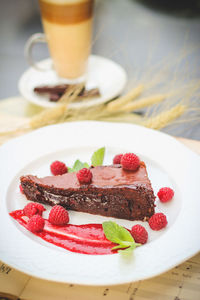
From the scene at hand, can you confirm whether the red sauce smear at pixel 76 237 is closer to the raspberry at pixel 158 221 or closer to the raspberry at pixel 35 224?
the raspberry at pixel 35 224

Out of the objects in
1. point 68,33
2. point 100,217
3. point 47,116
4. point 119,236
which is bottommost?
point 100,217

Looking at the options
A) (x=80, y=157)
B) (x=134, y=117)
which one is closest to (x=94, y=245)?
(x=80, y=157)

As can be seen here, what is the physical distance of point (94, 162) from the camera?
8.74ft

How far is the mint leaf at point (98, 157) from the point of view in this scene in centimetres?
266

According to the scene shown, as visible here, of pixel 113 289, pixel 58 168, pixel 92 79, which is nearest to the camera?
pixel 113 289

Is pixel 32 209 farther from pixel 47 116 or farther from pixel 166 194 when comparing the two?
pixel 47 116

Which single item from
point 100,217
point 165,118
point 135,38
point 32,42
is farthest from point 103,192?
point 135,38

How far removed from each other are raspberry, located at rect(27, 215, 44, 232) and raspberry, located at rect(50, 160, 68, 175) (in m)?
0.48

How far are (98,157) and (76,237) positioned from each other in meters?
0.71

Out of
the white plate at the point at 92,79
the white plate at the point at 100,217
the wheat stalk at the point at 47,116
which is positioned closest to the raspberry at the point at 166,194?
the white plate at the point at 100,217

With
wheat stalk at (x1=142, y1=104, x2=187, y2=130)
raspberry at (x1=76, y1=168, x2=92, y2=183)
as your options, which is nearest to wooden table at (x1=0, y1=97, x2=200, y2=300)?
raspberry at (x1=76, y1=168, x2=92, y2=183)

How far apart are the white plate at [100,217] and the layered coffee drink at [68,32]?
119 cm

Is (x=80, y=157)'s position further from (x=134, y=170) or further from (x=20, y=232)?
(x=20, y=232)

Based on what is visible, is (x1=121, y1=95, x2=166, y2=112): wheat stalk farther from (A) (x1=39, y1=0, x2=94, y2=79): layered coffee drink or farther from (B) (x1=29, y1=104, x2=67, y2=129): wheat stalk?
(A) (x1=39, y1=0, x2=94, y2=79): layered coffee drink
